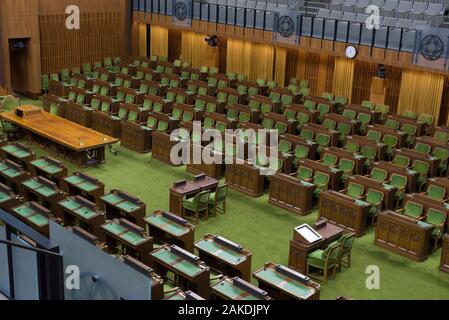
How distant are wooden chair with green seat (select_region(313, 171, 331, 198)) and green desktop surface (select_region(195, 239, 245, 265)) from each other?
341cm

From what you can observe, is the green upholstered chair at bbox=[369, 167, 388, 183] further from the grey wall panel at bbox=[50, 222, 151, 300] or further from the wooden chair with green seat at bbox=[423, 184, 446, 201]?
the grey wall panel at bbox=[50, 222, 151, 300]

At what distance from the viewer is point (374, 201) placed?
1088 cm

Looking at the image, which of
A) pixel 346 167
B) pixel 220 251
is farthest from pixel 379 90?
pixel 220 251

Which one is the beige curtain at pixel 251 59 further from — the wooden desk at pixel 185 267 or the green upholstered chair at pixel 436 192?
the wooden desk at pixel 185 267


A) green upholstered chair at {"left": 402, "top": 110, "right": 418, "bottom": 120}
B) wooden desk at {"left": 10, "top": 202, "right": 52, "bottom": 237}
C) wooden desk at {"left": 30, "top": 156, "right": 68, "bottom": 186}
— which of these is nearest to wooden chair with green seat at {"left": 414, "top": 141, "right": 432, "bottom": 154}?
green upholstered chair at {"left": 402, "top": 110, "right": 418, "bottom": 120}

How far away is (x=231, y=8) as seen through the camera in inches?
Answer: 736

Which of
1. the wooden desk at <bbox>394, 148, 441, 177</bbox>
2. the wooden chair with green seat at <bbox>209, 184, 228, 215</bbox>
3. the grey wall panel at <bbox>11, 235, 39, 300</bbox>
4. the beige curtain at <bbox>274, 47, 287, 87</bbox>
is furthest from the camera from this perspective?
the beige curtain at <bbox>274, 47, 287, 87</bbox>

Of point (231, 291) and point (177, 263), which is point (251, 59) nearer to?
point (177, 263)

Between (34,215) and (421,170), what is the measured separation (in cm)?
773

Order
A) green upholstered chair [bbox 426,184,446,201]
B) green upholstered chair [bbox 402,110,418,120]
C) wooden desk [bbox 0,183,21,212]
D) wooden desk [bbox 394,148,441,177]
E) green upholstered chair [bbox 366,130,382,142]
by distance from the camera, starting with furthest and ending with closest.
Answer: green upholstered chair [bbox 402,110,418,120] → green upholstered chair [bbox 366,130,382,142] → wooden desk [bbox 394,148,441,177] → green upholstered chair [bbox 426,184,446,201] → wooden desk [bbox 0,183,21,212]

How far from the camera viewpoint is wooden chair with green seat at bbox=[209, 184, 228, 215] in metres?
10.9

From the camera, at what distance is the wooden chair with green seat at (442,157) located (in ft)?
41.3

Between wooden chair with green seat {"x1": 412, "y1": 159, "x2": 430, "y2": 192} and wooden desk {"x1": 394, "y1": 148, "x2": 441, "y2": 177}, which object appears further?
wooden desk {"x1": 394, "y1": 148, "x2": 441, "y2": 177}
